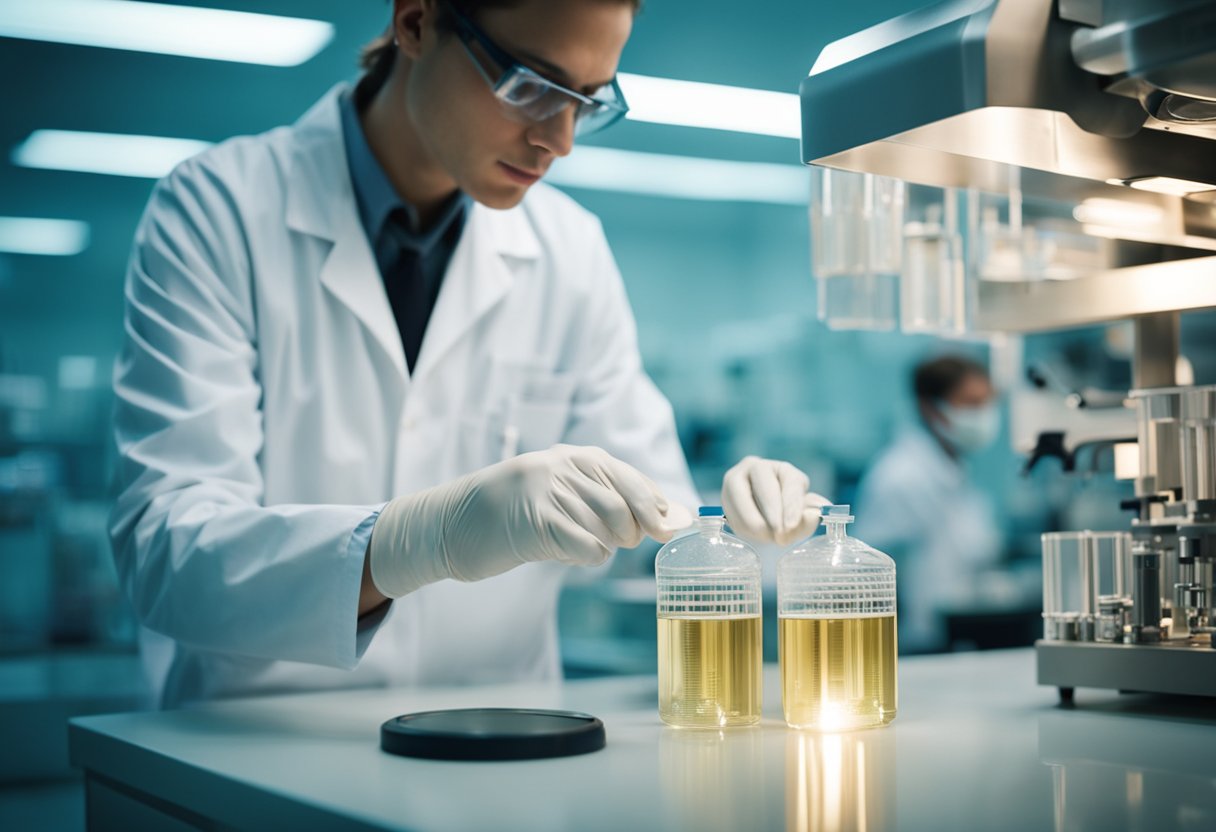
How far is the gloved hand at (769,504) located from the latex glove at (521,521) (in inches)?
6.0

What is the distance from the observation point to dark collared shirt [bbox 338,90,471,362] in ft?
5.55

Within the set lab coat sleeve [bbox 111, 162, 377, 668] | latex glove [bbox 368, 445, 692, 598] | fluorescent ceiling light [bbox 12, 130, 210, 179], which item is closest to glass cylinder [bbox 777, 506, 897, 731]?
latex glove [bbox 368, 445, 692, 598]

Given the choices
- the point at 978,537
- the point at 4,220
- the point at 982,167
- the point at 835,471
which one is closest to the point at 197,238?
the point at 982,167

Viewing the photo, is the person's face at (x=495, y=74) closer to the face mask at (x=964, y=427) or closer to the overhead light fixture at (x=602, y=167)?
the overhead light fixture at (x=602, y=167)

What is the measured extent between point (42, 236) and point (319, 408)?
7.71 ft

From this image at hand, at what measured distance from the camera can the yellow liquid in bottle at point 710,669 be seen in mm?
1065

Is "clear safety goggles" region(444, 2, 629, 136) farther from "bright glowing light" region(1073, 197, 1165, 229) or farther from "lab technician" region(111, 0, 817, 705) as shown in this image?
"bright glowing light" region(1073, 197, 1165, 229)

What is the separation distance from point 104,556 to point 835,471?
340 centimetres

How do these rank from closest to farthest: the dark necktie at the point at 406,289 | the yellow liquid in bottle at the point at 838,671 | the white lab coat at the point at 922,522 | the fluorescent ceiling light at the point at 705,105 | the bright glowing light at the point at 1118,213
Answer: the yellow liquid in bottle at the point at 838,671
the bright glowing light at the point at 1118,213
the dark necktie at the point at 406,289
the fluorescent ceiling light at the point at 705,105
the white lab coat at the point at 922,522

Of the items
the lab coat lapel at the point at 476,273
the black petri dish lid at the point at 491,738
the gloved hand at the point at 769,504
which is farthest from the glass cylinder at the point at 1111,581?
the lab coat lapel at the point at 476,273

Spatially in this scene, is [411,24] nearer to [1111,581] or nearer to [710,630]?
[710,630]

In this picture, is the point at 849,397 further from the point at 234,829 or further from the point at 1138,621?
the point at 234,829

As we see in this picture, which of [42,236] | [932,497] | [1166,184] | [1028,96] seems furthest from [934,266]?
[932,497]

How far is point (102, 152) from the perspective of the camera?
347cm
